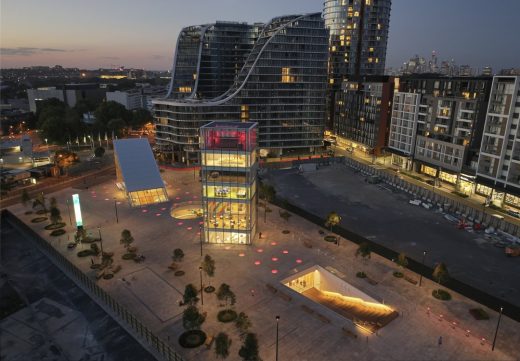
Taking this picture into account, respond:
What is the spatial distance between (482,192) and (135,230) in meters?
91.9

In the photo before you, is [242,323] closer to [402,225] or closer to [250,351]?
[250,351]

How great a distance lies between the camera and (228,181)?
6588 centimetres

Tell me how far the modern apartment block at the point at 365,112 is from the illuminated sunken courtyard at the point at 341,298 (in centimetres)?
9451

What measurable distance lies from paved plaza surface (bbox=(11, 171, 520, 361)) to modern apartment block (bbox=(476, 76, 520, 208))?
167 ft

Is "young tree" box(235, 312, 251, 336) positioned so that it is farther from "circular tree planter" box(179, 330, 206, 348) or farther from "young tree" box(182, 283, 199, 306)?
"young tree" box(182, 283, 199, 306)

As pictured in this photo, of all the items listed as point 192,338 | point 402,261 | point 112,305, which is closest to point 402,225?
point 402,261

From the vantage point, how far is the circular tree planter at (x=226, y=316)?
152 feet

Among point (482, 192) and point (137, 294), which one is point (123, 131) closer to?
point (137, 294)

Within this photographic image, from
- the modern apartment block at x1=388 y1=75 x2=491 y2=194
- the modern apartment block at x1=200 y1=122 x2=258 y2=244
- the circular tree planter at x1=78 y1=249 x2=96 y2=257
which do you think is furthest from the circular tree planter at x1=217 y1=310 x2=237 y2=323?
the modern apartment block at x1=388 y1=75 x2=491 y2=194

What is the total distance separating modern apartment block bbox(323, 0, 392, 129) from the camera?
17562cm

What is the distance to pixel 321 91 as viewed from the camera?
13825 centimetres

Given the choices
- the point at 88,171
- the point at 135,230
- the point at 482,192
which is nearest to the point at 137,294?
the point at 135,230

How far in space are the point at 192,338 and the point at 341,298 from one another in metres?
26.1

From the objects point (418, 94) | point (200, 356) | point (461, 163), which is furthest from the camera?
point (418, 94)
